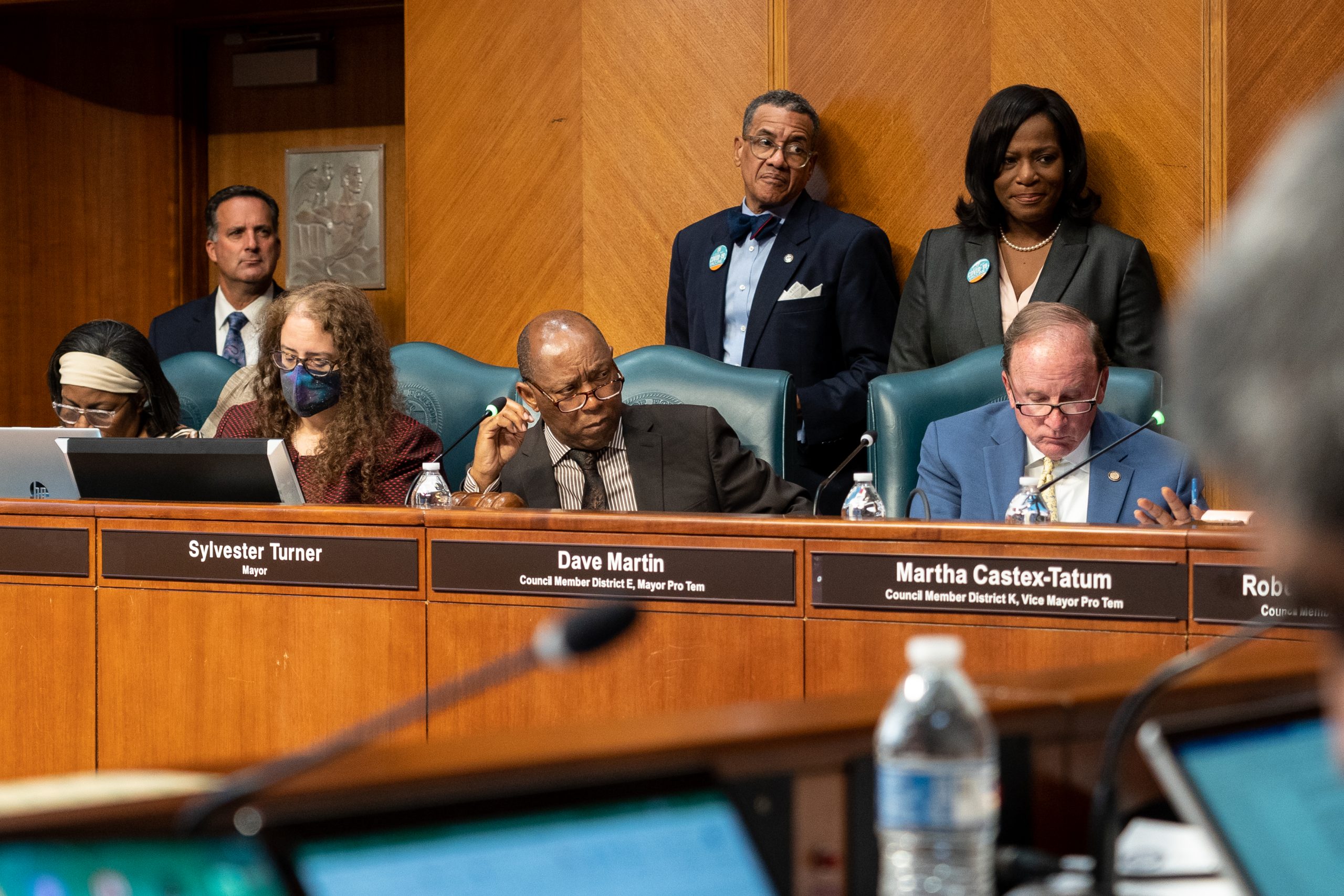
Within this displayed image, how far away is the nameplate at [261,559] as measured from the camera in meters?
2.57

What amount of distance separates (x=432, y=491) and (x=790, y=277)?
160 centimetres

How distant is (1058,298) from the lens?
3930 mm

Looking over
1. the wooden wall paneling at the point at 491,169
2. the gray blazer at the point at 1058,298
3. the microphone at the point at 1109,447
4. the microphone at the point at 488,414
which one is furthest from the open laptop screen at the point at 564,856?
the wooden wall paneling at the point at 491,169

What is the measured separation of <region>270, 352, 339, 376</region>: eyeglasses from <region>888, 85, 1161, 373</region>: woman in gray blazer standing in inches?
59.7

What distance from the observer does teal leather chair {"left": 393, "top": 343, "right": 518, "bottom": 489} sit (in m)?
3.86

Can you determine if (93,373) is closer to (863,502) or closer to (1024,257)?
(863,502)

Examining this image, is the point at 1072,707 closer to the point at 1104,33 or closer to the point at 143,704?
the point at 143,704

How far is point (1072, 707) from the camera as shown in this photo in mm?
1138

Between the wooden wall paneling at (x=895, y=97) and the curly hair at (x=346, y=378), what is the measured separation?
179cm

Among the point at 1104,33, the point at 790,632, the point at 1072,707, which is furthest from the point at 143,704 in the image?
the point at 1104,33

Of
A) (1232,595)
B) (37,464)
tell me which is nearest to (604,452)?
(37,464)

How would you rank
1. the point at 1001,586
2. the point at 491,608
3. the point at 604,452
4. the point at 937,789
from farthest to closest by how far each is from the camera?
1. the point at 604,452
2. the point at 491,608
3. the point at 1001,586
4. the point at 937,789

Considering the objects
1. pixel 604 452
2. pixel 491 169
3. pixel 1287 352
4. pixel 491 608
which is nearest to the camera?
pixel 1287 352

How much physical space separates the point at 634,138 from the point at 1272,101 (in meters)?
2.00
